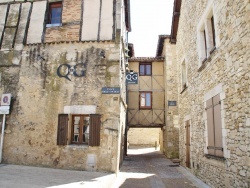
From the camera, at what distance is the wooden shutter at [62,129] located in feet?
22.2

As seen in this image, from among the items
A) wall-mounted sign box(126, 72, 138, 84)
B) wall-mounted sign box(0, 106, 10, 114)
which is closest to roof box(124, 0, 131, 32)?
wall-mounted sign box(126, 72, 138, 84)

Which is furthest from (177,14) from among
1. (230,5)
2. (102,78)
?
(230,5)

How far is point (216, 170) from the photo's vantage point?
16.7 ft

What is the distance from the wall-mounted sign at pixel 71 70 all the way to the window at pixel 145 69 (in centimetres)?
691

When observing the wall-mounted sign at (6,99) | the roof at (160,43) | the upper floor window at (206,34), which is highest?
the roof at (160,43)

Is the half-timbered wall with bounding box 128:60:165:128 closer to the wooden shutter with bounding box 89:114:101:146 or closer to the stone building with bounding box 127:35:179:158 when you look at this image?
the stone building with bounding box 127:35:179:158

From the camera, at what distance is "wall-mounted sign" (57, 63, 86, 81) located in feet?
23.6

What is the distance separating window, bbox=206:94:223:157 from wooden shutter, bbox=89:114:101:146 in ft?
10.0

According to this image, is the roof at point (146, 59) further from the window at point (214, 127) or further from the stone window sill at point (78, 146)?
the window at point (214, 127)

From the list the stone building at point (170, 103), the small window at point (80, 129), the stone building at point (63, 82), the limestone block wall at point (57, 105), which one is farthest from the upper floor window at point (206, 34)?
the stone building at point (170, 103)

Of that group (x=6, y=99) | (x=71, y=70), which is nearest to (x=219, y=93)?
(x=71, y=70)

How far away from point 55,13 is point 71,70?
2.38m

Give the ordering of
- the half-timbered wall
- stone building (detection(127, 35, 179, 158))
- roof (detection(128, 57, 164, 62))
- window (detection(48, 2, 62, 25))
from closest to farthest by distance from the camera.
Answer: window (detection(48, 2, 62, 25)), stone building (detection(127, 35, 179, 158)), the half-timbered wall, roof (detection(128, 57, 164, 62))

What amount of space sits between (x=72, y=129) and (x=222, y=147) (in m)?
4.36
